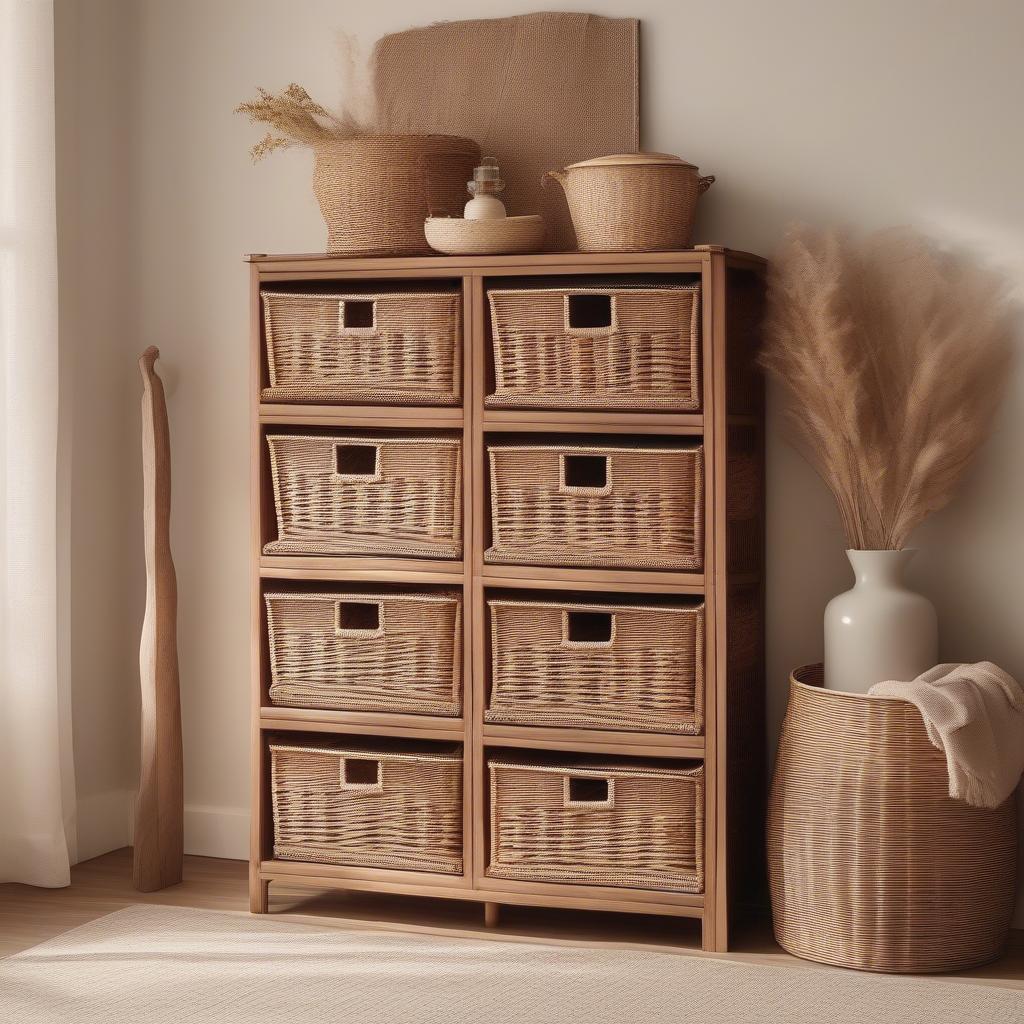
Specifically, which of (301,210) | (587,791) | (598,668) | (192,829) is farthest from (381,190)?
(192,829)

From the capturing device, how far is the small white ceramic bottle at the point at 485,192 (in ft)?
9.71

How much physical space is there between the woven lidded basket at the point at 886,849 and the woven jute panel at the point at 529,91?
4.08ft

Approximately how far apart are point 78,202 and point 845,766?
2.22 m

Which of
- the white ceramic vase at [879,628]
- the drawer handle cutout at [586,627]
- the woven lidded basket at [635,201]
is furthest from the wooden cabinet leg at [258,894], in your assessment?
the woven lidded basket at [635,201]

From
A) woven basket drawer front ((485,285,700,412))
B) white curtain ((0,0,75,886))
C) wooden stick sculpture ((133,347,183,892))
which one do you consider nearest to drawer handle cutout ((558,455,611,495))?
woven basket drawer front ((485,285,700,412))

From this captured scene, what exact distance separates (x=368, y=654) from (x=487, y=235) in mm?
900

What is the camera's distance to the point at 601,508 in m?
2.88

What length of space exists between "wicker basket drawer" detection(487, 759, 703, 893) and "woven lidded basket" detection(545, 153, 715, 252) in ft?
3.43

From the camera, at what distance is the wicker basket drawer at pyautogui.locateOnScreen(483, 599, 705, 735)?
9.34ft

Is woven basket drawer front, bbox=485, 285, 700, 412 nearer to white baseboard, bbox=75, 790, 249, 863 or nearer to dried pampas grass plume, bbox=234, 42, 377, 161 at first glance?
dried pampas grass plume, bbox=234, 42, 377, 161

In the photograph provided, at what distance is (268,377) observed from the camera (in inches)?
123

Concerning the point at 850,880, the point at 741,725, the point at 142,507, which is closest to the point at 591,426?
the point at 741,725

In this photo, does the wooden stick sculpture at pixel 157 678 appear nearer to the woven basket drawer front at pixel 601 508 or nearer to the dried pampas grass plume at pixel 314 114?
the dried pampas grass plume at pixel 314 114

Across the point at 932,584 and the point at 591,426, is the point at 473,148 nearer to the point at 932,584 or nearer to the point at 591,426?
the point at 591,426
